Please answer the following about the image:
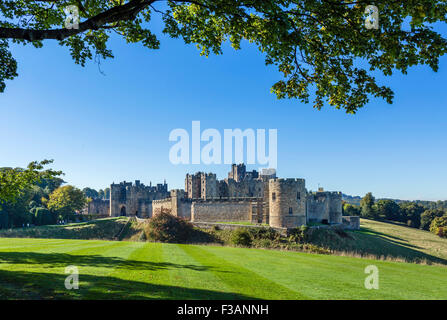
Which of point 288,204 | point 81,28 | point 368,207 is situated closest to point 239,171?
point 368,207

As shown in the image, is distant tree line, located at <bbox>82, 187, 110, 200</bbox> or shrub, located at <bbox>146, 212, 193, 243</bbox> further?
distant tree line, located at <bbox>82, 187, 110, 200</bbox>

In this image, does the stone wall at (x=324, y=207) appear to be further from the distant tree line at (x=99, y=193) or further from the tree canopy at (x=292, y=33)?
the distant tree line at (x=99, y=193)

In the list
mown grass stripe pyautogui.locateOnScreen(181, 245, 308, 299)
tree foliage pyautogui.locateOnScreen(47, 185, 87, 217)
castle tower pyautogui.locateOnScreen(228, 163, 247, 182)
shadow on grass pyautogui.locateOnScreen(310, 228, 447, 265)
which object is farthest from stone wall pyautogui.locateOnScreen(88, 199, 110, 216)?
mown grass stripe pyautogui.locateOnScreen(181, 245, 308, 299)

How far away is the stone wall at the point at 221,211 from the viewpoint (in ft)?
136

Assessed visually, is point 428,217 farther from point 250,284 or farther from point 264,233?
point 250,284

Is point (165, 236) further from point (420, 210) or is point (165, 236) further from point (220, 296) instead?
point (420, 210)

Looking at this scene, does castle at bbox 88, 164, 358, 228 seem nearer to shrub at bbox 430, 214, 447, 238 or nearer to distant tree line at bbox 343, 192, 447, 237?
shrub at bbox 430, 214, 447, 238

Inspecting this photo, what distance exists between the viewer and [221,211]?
141 ft

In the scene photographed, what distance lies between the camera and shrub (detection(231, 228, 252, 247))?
101ft

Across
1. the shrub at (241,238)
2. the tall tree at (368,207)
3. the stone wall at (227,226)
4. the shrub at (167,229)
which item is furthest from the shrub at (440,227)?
the shrub at (167,229)

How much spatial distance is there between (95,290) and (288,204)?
99.0 feet
